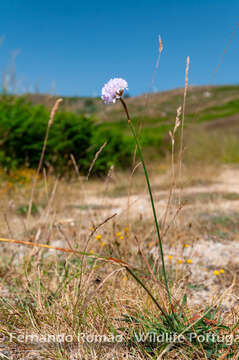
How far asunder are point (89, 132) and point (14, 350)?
5.81 m

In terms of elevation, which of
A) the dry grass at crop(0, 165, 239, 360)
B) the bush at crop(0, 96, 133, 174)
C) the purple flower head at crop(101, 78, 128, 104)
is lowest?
the dry grass at crop(0, 165, 239, 360)

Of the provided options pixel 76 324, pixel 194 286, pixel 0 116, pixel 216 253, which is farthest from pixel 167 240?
pixel 0 116

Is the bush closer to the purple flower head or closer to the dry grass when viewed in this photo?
the dry grass

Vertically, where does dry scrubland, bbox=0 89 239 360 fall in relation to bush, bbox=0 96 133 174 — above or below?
below

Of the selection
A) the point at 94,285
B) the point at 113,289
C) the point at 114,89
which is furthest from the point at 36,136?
the point at 114,89

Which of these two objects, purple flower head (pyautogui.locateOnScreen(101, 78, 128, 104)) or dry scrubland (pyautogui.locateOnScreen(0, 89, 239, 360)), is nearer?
purple flower head (pyautogui.locateOnScreen(101, 78, 128, 104))

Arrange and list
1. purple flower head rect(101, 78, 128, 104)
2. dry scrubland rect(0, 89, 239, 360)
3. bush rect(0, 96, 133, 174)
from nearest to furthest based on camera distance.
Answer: purple flower head rect(101, 78, 128, 104) < dry scrubland rect(0, 89, 239, 360) < bush rect(0, 96, 133, 174)

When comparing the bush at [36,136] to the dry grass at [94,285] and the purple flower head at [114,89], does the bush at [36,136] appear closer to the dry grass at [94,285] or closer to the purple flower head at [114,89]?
the dry grass at [94,285]

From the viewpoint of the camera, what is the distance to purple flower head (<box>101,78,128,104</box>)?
87 cm

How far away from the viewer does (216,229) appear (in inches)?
114

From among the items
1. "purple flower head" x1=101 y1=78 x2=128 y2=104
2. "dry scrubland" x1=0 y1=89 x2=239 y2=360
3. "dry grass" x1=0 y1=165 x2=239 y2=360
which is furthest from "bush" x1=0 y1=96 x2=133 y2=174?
"purple flower head" x1=101 y1=78 x2=128 y2=104

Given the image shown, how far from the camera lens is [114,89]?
0.87 metres

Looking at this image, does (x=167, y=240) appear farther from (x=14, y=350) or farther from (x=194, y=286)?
(x=14, y=350)

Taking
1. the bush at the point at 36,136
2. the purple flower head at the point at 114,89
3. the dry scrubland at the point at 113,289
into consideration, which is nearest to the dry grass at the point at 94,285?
the dry scrubland at the point at 113,289
